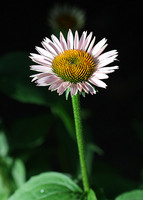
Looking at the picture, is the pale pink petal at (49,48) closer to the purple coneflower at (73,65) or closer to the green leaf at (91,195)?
the purple coneflower at (73,65)

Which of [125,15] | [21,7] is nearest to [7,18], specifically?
[21,7]

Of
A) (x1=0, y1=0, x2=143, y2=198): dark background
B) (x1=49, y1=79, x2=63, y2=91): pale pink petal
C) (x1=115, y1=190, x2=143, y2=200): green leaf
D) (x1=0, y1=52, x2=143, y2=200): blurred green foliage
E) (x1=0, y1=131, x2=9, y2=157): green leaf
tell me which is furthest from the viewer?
(x1=0, y1=0, x2=143, y2=198): dark background

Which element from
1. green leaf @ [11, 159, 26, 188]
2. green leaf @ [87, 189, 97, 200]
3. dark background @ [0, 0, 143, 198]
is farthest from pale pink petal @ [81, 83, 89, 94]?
dark background @ [0, 0, 143, 198]

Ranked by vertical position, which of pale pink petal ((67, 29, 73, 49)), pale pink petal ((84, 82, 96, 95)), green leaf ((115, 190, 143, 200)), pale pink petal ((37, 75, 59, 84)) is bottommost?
green leaf ((115, 190, 143, 200))

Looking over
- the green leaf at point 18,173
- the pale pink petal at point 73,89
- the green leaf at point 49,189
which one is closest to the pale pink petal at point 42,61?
the pale pink petal at point 73,89

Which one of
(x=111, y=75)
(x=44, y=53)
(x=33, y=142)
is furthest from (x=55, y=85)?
(x=111, y=75)

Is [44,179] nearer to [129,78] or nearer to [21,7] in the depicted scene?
[129,78]

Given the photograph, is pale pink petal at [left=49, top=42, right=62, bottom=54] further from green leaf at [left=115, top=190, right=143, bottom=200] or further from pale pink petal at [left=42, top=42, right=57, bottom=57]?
green leaf at [left=115, top=190, right=143, bottom=200]

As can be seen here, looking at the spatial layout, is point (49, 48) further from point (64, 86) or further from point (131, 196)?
point (131, 196)
